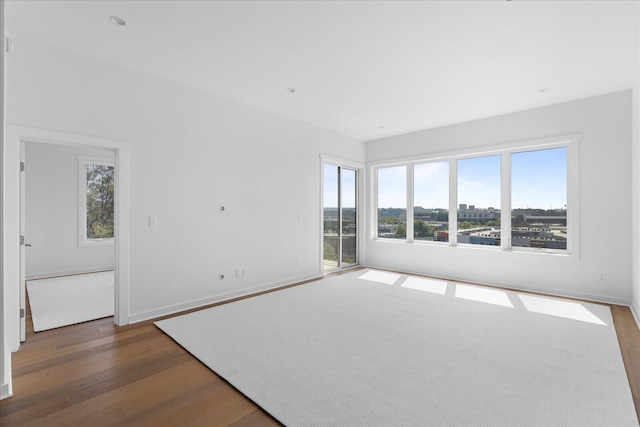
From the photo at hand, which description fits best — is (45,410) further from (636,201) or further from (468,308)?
(636,201)

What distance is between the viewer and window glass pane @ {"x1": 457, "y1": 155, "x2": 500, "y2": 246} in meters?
5.15

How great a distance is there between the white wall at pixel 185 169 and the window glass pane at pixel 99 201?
12.2 feet

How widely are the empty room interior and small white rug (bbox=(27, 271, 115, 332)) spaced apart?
0.05 meters

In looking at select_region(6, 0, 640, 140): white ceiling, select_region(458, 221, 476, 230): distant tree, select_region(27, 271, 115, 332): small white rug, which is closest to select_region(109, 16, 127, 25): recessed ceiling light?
select_region(6, 0, 640, 140): white ceiling

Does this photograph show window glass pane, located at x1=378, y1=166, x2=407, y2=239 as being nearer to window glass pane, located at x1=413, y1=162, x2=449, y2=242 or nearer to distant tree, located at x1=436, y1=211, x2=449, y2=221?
window glass pane, located at x1=413, y1=162, x2=449, y2=242

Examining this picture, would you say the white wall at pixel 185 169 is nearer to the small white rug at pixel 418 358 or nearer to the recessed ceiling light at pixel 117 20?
the small white rug at pixel 418 358

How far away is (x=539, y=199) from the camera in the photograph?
15.4 feet

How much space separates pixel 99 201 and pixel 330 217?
4.78 metres

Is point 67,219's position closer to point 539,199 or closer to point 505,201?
point 505,201

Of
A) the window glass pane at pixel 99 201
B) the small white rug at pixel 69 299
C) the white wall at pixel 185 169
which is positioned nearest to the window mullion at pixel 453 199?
the white wall at pixel 185 169

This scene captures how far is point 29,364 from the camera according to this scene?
245 cm

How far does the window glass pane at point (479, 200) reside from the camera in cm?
515

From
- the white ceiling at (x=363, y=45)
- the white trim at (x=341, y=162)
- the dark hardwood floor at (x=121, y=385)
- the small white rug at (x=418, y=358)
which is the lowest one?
the dark hardwood floor at (x=121, y=385)

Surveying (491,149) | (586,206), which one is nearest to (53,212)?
(491,149)
